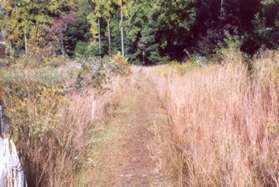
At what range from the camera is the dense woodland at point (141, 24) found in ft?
62.3

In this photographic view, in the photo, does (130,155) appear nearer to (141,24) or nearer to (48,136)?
(48,136)

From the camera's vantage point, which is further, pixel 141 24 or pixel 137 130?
pixel 141 24

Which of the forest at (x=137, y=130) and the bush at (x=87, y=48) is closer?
the forest at (x=137, y=130)

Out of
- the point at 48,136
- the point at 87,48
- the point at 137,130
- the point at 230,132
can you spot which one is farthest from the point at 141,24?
the point at 230,132

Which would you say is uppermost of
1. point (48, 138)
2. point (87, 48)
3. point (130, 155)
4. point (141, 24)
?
point (141, 24)

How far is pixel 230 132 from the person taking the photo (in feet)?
8.98

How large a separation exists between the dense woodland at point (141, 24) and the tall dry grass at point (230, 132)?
11252 millimetres

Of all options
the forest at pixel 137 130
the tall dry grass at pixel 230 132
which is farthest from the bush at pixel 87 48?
the tall dry grass at pixel 230 132

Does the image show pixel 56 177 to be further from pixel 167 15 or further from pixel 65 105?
pixel 167 15

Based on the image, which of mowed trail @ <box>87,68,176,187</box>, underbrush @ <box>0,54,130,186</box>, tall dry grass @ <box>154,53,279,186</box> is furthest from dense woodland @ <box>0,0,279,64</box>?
underbrush @ <box>0,54,130,186</box>

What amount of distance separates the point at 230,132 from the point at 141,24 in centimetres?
2703

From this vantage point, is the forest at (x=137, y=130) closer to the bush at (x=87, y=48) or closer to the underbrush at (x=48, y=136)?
the underbrush at (x=48, y=136)

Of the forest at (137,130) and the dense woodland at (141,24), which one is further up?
the dense woodland at (141,24)

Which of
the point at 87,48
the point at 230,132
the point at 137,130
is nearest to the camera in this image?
the point at 230,132
